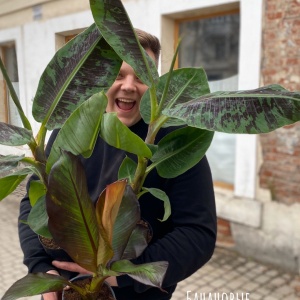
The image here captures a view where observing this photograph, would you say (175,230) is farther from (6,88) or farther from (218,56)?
(218,56)

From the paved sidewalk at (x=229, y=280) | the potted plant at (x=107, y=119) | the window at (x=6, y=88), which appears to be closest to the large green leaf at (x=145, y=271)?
the potted plant at (x=107, y=119)

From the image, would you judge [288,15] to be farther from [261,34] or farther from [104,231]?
[104,231]

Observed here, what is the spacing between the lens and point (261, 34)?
2.97 m

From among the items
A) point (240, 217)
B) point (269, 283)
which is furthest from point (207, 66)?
point (269, 283)

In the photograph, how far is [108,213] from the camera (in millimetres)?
644

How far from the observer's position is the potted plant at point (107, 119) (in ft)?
2.09

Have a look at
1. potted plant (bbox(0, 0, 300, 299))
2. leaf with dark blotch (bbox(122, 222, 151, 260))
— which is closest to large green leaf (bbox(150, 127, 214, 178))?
potted plant (bbox(0, 0, 300, 299))

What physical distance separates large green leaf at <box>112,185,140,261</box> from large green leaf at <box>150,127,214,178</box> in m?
0.15

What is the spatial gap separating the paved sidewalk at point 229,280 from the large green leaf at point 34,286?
2.07 meters

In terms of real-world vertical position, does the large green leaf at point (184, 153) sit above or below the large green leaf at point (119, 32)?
below

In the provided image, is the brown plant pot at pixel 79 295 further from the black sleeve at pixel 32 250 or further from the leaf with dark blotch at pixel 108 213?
the black sleeve at pixel 32 250

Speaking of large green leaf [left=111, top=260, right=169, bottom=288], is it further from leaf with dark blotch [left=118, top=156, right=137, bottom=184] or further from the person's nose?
the person's nose

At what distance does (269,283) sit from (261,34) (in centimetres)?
196

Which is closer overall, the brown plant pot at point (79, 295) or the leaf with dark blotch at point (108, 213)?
the leaf with dark blotch at point (108, 213)
